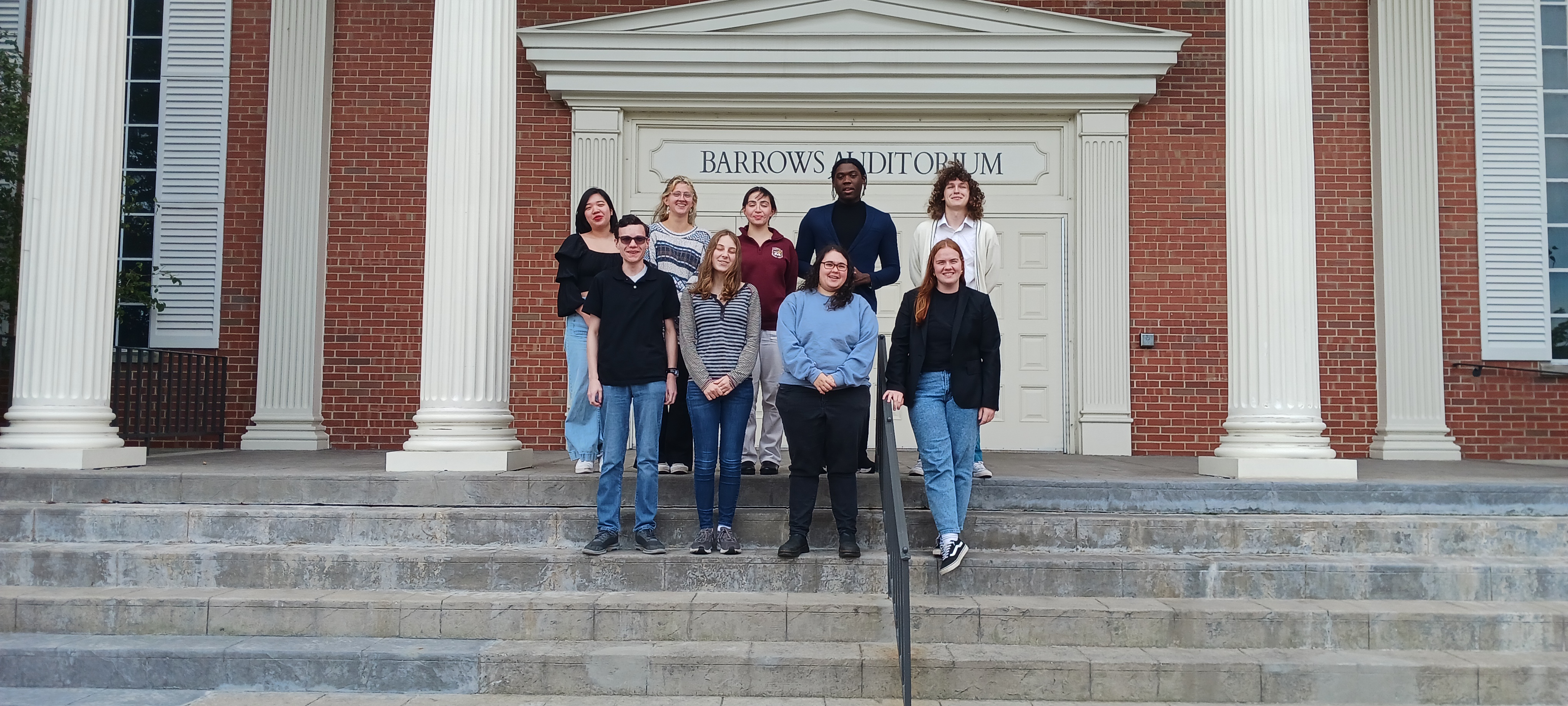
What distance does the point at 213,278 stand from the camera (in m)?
9.22

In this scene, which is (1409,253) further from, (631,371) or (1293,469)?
(631,371)

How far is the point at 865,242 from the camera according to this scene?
603 cm

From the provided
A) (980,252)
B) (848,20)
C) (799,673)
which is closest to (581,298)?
(980,252)

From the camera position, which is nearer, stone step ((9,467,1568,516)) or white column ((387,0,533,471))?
stone step ((9,467,1568,516))

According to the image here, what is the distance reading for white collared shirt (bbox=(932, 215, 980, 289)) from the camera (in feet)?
19.4

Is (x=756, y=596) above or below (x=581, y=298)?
below

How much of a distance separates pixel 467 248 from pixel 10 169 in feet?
16.0

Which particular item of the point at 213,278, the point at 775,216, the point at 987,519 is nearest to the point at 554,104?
the point at 775,216

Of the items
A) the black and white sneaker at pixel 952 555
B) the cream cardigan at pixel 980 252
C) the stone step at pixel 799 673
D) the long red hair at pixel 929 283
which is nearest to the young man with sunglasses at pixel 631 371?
the stone step at pixel 799 673

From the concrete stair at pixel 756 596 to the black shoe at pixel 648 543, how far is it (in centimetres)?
6

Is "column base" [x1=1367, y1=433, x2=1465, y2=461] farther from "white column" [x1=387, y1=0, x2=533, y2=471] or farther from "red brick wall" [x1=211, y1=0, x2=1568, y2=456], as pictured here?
"white column" [x1=387, y1=0, x2=533, y2=471]

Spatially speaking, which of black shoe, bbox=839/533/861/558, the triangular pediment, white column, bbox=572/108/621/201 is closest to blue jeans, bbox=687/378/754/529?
black shoe, bbox=839/533/861/558

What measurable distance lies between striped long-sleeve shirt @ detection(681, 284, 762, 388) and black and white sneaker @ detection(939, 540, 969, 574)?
125 centimetres

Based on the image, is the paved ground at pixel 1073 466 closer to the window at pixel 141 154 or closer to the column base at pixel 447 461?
the column base at pixel 447 461
